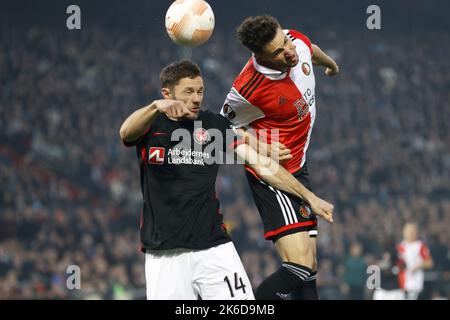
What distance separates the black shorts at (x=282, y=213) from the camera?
632 cm

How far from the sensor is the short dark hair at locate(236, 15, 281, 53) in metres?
6.01

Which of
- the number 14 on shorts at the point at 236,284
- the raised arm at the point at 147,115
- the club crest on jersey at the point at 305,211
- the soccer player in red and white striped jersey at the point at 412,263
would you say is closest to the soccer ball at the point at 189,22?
the raised arm at the point at 147,115

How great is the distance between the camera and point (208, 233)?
538 centimetres

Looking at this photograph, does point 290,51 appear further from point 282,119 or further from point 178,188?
point 178,188

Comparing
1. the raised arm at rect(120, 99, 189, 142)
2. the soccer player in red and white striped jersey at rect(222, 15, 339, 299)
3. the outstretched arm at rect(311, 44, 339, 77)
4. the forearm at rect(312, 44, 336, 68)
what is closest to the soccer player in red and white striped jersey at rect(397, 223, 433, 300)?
the outstretched arm at rect(311, 44, 339, 77)

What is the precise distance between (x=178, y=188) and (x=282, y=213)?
1.25 meters

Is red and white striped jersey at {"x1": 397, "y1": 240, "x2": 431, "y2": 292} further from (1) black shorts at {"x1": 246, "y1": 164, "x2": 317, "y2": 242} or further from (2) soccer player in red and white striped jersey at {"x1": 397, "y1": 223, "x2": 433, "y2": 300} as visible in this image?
(1) black shorts at {"x1": 246, "y1": 164, "x2": 317, "y2": 242}

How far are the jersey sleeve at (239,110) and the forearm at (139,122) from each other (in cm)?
124

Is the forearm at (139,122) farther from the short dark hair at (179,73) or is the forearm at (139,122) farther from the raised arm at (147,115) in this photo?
the short dark hair at (179,73)

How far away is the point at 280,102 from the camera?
20.8 ft

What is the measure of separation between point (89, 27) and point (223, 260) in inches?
683

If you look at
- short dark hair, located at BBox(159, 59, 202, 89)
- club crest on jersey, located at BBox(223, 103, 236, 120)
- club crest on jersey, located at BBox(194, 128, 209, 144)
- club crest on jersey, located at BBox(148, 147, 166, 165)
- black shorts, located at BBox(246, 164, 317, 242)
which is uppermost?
short dark hair, located at BBox(159, 59, 202, 89)

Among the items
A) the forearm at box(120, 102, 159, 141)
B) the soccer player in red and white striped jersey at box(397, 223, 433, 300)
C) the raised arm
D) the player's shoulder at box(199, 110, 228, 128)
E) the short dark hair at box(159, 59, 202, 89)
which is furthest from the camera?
the soccer player in red and white striped jersey at box(397, 223, 433, 300)

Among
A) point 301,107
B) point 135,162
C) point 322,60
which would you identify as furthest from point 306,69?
point 135,162
